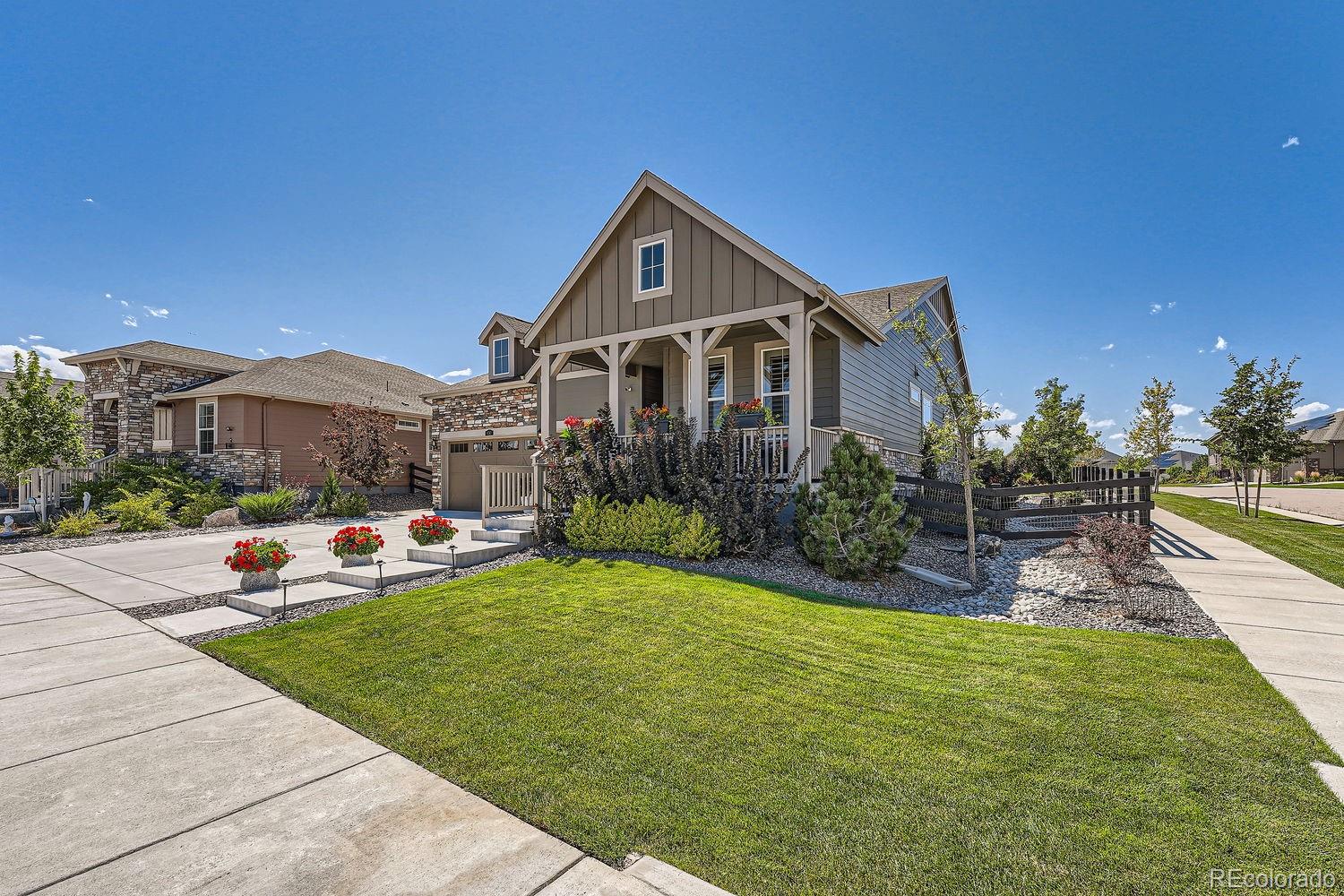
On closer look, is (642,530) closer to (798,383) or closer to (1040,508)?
(798,383)

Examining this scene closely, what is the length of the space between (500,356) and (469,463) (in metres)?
3.71

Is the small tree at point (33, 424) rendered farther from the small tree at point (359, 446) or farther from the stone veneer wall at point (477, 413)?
the stone veneer wall at point (477, 413)

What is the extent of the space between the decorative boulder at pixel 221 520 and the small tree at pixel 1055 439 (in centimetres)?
2247

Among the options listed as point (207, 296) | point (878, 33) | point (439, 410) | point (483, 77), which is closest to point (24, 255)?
point (207, 296)

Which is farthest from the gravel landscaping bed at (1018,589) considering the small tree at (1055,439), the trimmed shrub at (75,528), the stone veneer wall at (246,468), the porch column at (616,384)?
the stone veneer wall at (246,468)

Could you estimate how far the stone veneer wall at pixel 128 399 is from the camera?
2006 centimetres

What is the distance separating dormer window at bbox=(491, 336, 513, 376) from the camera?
1794 cm

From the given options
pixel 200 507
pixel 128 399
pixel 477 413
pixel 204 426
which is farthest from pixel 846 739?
pixel 128 399

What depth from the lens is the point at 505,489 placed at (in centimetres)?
1122

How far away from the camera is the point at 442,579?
7.14 meters

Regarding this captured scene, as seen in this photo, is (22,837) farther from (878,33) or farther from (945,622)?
(878,33)

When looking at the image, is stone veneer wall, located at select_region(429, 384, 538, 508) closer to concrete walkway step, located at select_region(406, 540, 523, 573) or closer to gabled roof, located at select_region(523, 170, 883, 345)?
gabled roof, located at select_region(523, 170, 883, 345)

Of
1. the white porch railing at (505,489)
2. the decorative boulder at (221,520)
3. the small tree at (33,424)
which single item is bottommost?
the decorative boulder at (221,520)

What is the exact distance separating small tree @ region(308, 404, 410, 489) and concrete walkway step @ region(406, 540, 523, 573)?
Result: 1082 cm
